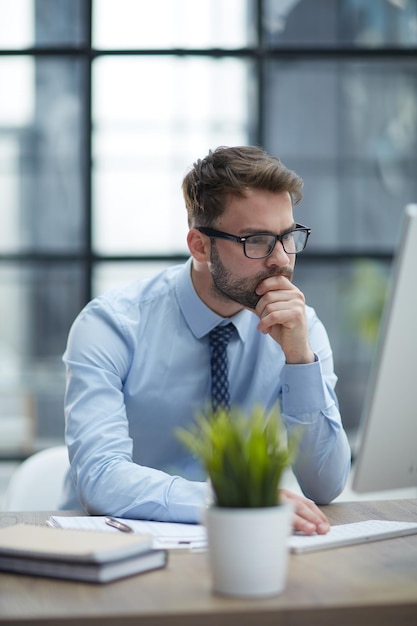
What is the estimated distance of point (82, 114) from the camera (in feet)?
12.5

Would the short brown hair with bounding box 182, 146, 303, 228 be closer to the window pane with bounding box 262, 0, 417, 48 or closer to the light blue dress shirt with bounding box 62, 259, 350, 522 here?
the light blue dress shirt with bounding box 62, 259, 350, 522

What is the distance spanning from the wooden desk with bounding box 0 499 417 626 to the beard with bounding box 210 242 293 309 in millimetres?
823

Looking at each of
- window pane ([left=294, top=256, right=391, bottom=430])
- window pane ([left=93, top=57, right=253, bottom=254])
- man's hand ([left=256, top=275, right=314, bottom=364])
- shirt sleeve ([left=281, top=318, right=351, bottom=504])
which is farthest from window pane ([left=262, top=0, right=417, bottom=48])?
shirt sleeve ([left=281, top=318, right=351, bottom=504])

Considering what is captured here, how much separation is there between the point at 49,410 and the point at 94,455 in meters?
2.05

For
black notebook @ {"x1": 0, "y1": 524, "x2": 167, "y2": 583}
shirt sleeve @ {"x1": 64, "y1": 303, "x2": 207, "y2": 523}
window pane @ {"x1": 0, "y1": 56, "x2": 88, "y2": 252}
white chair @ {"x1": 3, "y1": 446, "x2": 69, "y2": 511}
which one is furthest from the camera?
window pane @ {"x1": 0, "y1": 56, "x2": 88, "y2": 252}

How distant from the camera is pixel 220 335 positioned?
2240 millimetres

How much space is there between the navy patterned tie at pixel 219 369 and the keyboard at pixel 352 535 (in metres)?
0.60

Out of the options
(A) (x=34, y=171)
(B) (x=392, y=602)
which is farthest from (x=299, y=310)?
(A) (x=34, y=171)

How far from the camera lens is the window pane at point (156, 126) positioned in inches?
151

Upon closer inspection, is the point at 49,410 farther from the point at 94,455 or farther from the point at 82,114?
the point at 94,455

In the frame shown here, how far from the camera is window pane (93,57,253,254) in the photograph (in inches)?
151

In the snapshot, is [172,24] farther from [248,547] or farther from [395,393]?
[248,547]

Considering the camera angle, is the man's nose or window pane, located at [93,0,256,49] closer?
the man's nose

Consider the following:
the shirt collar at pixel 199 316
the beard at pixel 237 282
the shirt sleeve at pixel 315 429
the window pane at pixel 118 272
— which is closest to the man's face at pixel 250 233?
the beard at pixel 237 282
